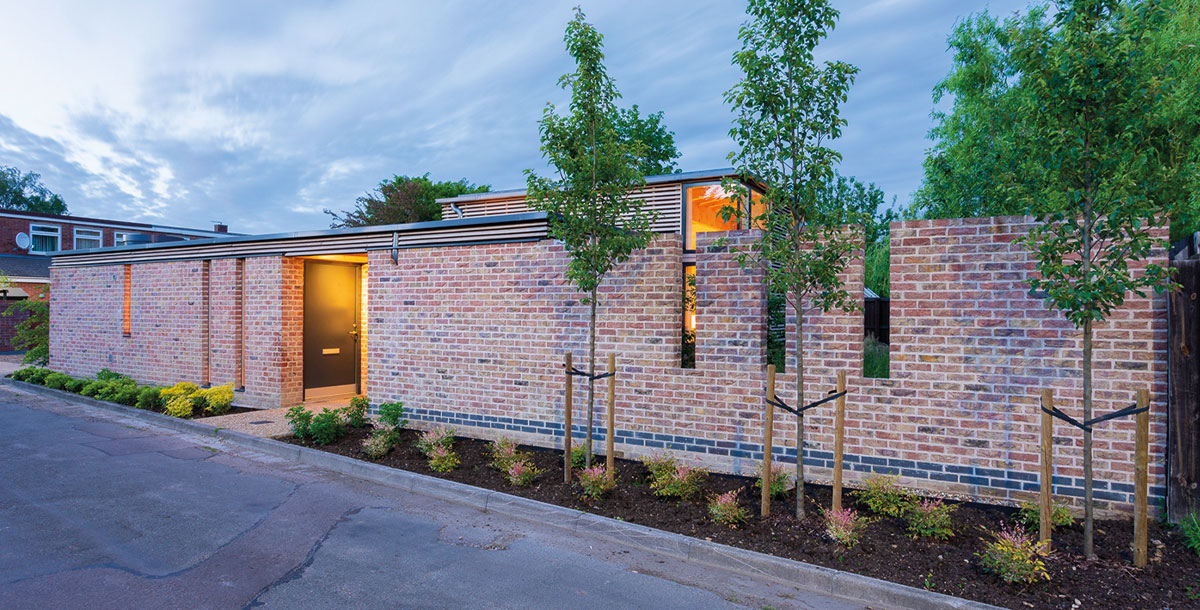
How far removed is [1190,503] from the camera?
4953 millimetres

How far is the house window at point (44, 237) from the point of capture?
3312 centimetres

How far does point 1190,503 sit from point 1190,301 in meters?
1.57

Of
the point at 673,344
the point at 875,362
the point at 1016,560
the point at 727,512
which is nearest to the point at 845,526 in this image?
the point at 727,512

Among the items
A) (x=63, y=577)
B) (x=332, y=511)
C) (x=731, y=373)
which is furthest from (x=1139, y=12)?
(x=63, y=577)

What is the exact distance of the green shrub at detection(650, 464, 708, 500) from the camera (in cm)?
599

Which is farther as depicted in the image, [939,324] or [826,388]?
[826,388]

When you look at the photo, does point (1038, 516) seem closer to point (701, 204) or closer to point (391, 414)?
point (391, 414)

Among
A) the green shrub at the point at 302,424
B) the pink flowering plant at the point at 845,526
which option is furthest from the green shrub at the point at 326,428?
the pink flowering plant at the point at 845,526

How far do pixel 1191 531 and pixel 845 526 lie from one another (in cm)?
248

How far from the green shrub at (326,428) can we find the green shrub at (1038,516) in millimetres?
7789

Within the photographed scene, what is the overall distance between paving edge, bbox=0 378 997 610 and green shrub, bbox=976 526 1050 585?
0.36 m

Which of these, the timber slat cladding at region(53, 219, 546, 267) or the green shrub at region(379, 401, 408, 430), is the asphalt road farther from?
the timber slat cladding at region(53, 219, 546, 267)

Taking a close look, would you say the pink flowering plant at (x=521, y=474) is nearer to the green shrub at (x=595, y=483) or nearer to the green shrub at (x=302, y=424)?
the green shrub at (x=595, y=483)

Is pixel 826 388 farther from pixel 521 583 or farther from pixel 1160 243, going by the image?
pixel 521 583
